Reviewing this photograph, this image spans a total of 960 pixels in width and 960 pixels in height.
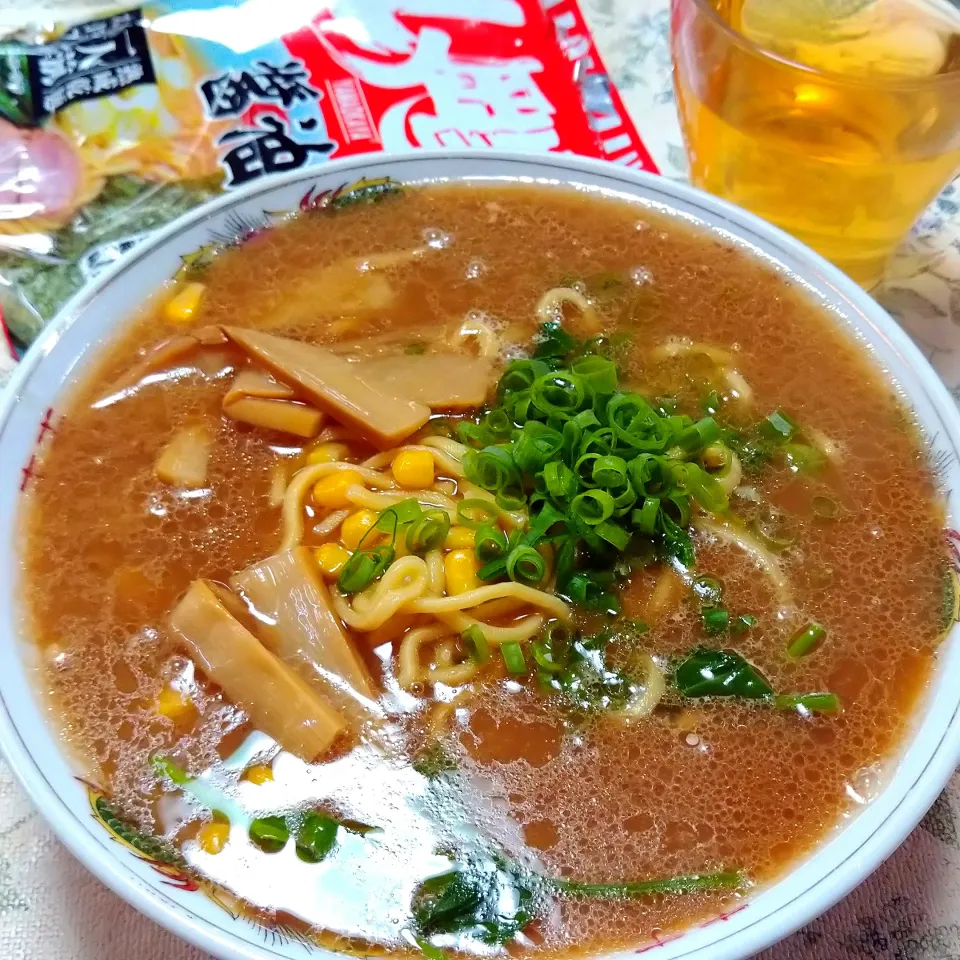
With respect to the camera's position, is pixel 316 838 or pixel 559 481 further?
pixel 559 481

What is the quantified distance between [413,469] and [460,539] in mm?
171

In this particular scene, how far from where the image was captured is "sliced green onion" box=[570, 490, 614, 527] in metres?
1.57

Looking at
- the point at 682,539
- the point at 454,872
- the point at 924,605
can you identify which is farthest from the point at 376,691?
the point at 924,605

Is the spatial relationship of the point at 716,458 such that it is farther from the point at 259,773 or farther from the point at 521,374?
the point at 259,773

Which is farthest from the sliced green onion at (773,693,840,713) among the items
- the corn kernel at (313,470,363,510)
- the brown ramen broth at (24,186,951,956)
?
the corn kernel at (313,470,363,510)

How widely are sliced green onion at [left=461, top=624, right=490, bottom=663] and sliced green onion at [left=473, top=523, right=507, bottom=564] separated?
5.2 inches

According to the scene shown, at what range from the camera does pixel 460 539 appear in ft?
5.45

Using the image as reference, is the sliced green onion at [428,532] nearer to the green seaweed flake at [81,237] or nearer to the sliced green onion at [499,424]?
the sliced green onion at [499,424]

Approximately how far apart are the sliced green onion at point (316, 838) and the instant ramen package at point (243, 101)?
1506 mm

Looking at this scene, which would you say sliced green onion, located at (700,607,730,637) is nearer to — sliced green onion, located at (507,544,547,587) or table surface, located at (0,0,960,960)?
sliced green onion, located at (507,544,547,587)

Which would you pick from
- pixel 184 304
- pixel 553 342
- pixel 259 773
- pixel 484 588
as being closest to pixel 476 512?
pixel 484 588

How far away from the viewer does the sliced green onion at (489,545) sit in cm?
161

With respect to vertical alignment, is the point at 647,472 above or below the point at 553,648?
above

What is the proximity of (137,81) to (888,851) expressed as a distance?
2654 mm
